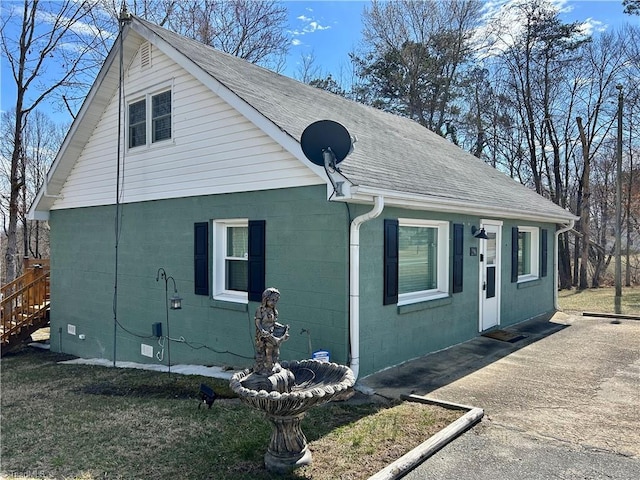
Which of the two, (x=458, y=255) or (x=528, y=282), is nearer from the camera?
(x=458, y=255)

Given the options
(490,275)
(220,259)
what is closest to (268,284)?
(220,259)

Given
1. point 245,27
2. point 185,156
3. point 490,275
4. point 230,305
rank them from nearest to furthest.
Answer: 1. point 230,305
2. point 185,156
3. point 490,275
4. point 245,27

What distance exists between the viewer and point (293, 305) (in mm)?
6531

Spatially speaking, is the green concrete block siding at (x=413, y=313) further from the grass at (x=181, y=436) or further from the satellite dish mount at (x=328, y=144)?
the grass at (x=181, y=436)

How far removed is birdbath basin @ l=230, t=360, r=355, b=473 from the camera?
353 cm

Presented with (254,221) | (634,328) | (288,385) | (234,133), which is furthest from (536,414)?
(634,328)

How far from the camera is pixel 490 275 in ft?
29.7

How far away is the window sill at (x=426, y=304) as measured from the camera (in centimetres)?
670

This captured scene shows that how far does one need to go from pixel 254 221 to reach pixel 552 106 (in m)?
20.3

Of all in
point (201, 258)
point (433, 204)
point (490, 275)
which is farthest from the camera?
point (490, 275)

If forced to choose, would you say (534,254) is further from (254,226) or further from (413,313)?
(254,226)

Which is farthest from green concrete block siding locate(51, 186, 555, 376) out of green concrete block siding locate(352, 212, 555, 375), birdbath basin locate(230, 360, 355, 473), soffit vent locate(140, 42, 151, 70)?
soffit vent locate(140, 42, 151, 70)

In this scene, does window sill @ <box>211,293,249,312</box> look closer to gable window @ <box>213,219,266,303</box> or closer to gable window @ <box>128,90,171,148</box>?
gable window @ <box>213,219,266,303</box>

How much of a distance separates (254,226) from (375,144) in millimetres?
2734
